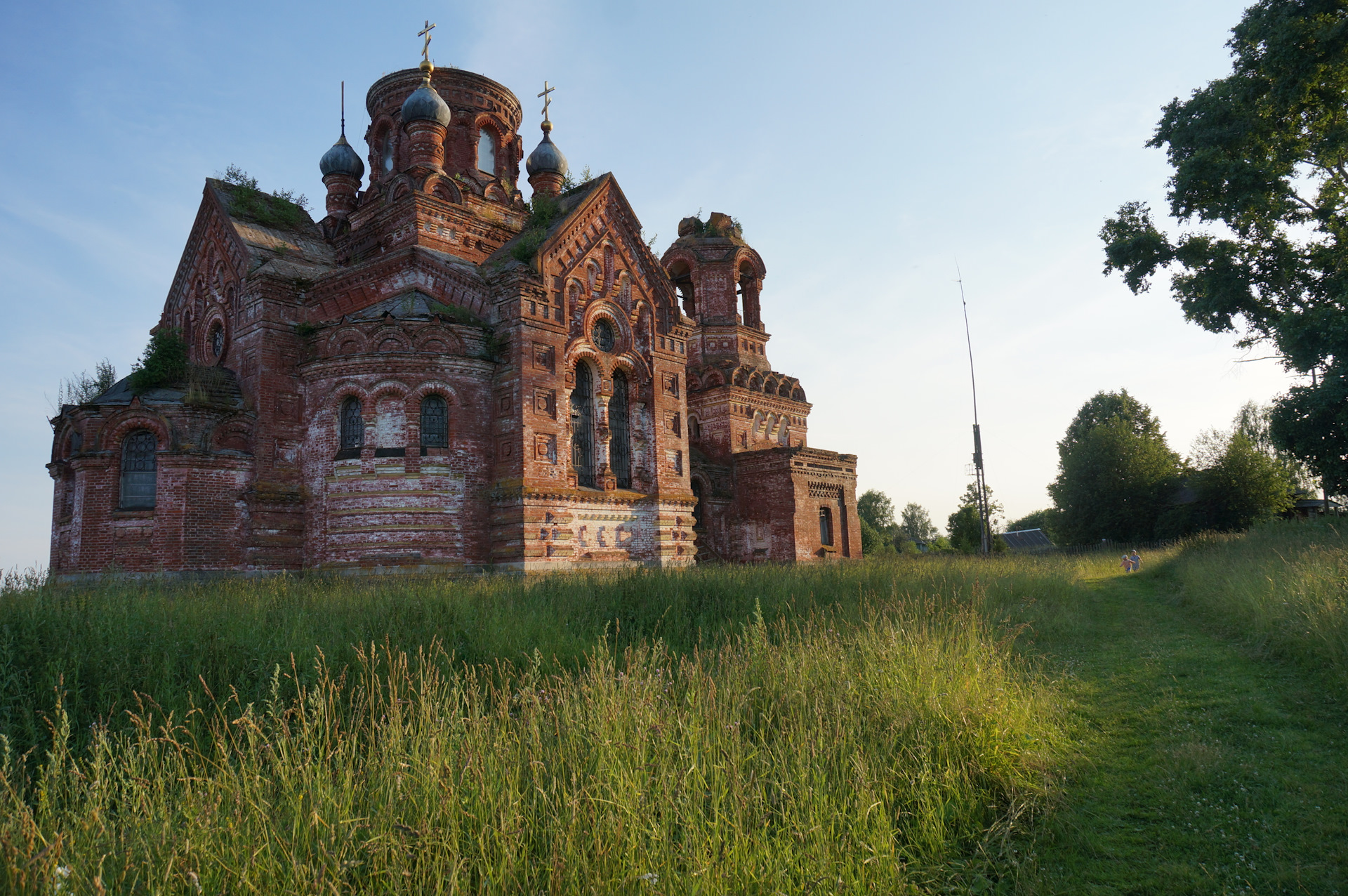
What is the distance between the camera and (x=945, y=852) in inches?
160

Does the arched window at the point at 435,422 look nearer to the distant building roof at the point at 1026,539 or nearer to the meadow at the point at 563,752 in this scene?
the meadow at the point at 563,752

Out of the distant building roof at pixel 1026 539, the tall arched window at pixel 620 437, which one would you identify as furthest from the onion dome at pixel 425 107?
the distant building roof at pixel 1026 539

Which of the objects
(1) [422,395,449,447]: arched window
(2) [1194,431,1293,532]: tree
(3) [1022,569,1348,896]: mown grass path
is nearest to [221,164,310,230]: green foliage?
(1) [422,395,449,447]: arched window

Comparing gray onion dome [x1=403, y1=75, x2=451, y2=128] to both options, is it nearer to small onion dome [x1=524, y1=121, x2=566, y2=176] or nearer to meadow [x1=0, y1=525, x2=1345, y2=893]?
small onion dome [x1=524, y1=121, x2=566, y2=176]

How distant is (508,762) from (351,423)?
561 inches

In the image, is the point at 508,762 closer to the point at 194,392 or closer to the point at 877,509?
the point at 194,392

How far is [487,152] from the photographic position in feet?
79.6

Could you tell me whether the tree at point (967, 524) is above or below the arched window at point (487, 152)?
below

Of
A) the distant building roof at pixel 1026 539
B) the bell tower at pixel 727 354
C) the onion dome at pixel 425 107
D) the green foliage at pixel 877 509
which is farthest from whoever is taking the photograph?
the green foliage at pixel 877 509

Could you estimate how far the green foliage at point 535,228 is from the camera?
17953 mm

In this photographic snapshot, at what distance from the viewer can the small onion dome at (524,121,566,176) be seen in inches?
916

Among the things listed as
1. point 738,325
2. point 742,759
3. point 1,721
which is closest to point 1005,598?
point 742,759

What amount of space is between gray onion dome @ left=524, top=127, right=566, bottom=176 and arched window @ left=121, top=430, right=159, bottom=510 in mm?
13216

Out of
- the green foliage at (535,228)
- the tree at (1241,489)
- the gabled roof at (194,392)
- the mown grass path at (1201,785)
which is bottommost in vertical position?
the mown grass path at (1201,785)
